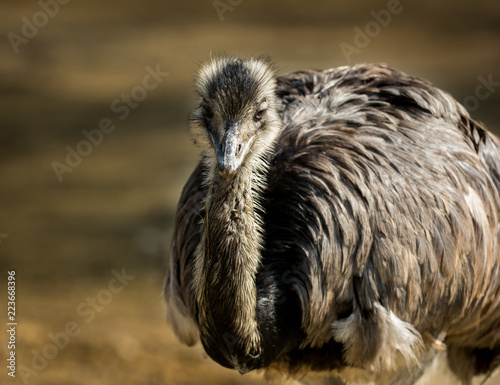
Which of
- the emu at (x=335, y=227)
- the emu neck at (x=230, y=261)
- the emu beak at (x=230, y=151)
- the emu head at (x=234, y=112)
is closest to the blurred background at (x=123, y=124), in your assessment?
the emu at (x=335, y=227)

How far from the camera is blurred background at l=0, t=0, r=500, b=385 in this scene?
533 centimetres

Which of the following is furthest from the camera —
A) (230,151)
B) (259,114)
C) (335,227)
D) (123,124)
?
(123,124)

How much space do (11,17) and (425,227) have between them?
8299 millimetres

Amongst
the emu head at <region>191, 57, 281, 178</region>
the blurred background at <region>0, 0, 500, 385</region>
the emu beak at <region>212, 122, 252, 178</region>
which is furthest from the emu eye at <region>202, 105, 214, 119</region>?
the blurred background at <region>0, 0, 500, 385</region>

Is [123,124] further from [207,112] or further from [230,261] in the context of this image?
[230,261]

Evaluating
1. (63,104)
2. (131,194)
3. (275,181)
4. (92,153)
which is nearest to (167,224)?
(131,194)

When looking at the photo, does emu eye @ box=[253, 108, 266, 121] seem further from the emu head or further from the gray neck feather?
the gray neck feather

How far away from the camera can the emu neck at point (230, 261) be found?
116 inches

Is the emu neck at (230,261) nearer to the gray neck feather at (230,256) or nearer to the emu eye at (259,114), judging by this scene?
the gray neck feather at (230,256)

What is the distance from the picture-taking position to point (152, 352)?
5.22 m

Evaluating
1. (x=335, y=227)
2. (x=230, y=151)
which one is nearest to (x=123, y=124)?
(x=335, y=227)

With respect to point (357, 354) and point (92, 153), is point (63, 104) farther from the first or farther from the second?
point (357, 354)

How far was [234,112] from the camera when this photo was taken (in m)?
2.90

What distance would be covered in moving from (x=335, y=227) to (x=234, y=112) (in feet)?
2.29
